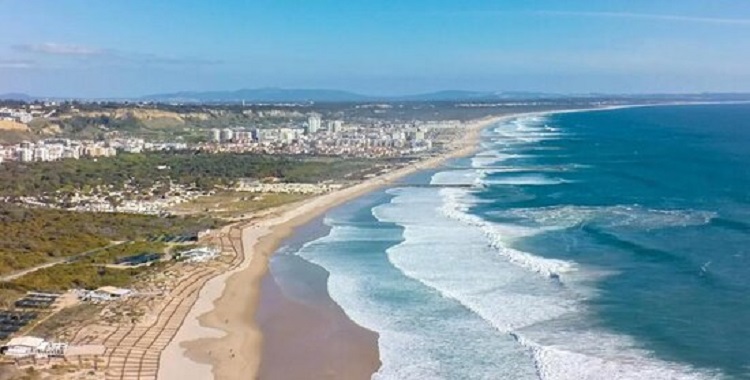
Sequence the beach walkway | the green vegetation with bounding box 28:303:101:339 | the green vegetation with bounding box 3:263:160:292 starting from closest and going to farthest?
the beach walkway → the green vegetation with bounding box 28:303:101:339 → the green vegetation with bounding box 3:263:160:292

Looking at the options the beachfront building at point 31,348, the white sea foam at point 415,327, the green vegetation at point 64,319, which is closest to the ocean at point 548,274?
the white sea foam at point 415,327

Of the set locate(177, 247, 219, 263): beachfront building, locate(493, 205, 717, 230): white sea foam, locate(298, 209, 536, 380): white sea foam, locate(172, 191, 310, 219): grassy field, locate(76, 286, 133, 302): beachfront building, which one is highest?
locate(493, 205, 717, 230): white sea foam

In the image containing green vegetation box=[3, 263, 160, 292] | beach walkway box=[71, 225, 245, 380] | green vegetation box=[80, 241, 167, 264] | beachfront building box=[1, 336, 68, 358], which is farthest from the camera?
green vegetation box=[80, 241, 167, 264]

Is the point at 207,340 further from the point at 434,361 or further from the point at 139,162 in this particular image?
the point at 139,162

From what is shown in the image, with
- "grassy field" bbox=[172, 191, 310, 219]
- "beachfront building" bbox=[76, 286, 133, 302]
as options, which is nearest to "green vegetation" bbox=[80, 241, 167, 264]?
"beachfront building" bbox=[76, 286, 133, 302]

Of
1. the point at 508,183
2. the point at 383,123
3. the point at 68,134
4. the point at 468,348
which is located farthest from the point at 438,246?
the point at 383,123

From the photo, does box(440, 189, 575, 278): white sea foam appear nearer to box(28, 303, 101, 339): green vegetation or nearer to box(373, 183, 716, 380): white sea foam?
box(373, 183, 716, 380): white sea foam

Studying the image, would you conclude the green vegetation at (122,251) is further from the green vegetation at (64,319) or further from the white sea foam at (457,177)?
the white sea foam at (457,177)
